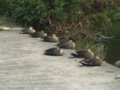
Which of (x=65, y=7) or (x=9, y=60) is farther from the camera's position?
(x=65, y=7)

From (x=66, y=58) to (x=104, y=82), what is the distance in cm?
300

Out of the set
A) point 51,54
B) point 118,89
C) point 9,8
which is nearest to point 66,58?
point 51,54

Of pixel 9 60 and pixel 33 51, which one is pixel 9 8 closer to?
pixel 33 51

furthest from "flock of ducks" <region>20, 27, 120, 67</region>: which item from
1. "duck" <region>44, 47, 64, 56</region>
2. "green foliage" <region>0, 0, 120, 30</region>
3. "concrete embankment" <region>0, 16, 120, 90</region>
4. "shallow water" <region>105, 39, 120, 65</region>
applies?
"shallow water" <region>105, 39, 120, 65</region>

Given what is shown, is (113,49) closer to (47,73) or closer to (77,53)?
(77,53)

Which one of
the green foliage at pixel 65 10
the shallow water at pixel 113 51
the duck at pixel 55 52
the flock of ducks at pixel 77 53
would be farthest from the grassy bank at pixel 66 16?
the duck at pixel 55 52

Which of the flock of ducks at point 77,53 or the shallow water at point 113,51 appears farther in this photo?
the shallow water at point 113,51

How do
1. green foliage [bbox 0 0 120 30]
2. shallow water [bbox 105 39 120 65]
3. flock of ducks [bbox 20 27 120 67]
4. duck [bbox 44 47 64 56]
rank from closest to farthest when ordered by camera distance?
1. flock of ducks [bbox 20 27 120 67]
2. duck [bbox 44 47 64 56]
3. shallow water [bbox 105 39 120 65]
4. green foliage [bbox 0 0 120 30]

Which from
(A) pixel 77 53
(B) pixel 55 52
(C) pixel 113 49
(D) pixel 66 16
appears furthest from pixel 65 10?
(A) pixel 77 53

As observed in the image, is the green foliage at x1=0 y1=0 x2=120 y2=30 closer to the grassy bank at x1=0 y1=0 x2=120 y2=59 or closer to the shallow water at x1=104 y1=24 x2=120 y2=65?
the grassy bank at x1=0 y1=0 x2=120 y2=59

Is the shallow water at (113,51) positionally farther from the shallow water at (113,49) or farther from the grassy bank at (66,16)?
the grassy bank at (66,16)

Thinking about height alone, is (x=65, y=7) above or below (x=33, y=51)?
above

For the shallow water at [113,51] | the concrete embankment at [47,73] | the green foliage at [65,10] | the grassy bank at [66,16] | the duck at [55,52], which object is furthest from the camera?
the grassy bank at [66,16]

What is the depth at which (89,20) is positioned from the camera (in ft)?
60.8
